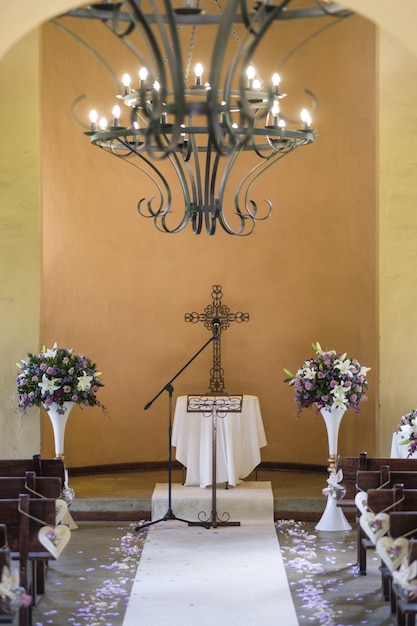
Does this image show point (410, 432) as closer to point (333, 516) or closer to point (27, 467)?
point (333, 516)

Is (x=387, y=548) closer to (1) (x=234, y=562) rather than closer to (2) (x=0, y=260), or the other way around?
(1) (x=234, y=562)

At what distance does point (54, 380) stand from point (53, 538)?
121 inches

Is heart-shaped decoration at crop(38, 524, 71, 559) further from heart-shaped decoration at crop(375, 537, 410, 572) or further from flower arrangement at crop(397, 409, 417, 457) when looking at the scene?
flower arrangement at crop(397, 409, 417, 457)

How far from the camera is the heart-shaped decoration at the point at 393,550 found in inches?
176

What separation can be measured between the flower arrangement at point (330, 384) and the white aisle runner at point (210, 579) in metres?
1.16

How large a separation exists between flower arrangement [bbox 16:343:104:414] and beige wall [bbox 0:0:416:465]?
0.57m

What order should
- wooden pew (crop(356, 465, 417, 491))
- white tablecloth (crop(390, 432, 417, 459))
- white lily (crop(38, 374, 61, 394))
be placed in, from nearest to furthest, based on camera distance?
wooden pew (crop(356, 465, 417, 491))
white tablecloth (crop(390, 432, 417, 459))
white lily (crop(38, 374, 61, 394))

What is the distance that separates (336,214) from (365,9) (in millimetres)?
5392

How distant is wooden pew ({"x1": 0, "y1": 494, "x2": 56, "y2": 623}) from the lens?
203 inches

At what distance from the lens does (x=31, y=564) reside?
19.3 feet

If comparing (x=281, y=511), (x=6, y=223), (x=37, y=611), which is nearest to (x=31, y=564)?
(x=37, y=611)

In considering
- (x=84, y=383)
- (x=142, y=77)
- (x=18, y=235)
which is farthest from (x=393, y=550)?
(x=18, y=235)

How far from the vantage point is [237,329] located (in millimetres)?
10172

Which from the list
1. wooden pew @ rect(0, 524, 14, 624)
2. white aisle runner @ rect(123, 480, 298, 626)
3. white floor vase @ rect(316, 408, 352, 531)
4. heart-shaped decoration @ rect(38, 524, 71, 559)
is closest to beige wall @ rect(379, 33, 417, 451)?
white floor vase @ rect(316, 408, 352, 531)
